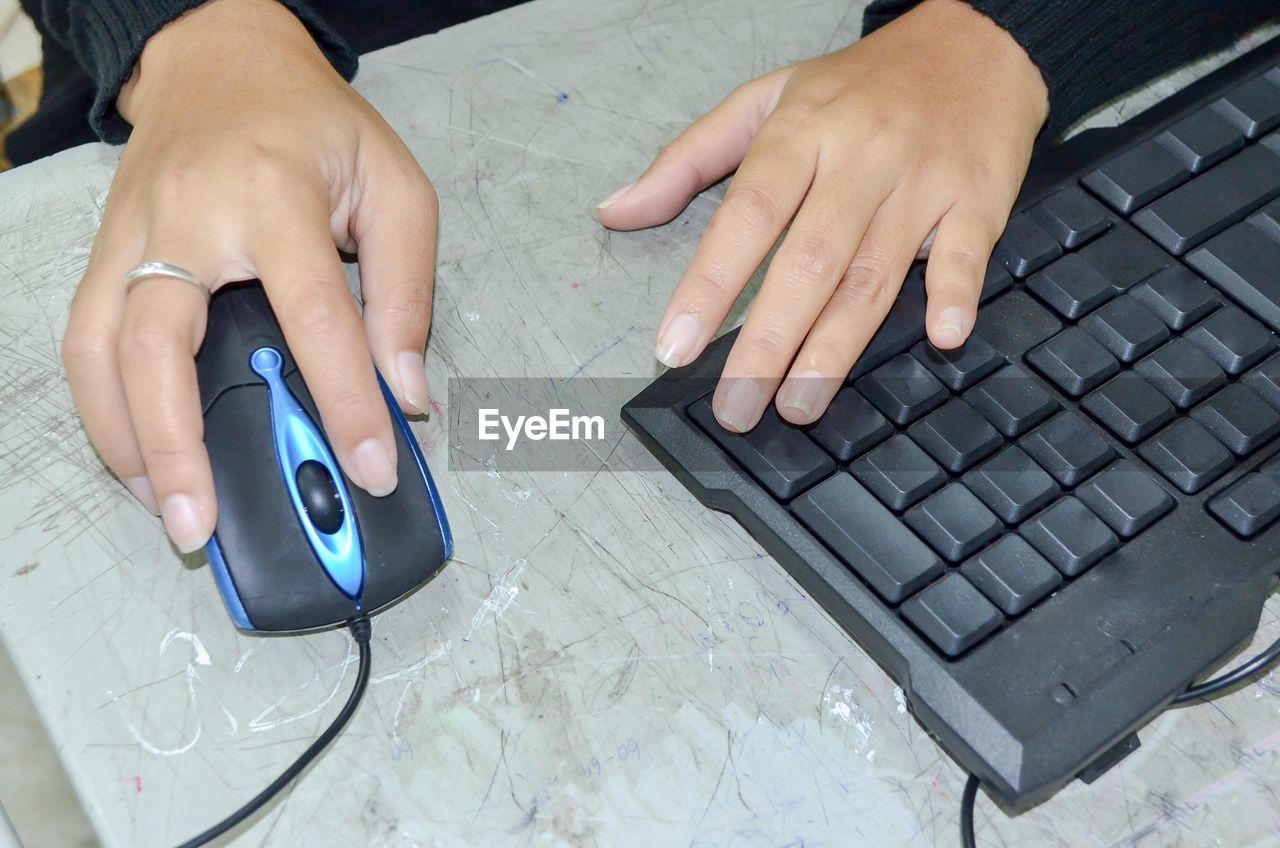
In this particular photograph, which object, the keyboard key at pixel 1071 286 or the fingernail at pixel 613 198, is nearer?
the keyboard key at pixel 1071 286

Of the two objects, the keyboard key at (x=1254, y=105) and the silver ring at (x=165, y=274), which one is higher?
the keyboard key at (x=1254, y=105)

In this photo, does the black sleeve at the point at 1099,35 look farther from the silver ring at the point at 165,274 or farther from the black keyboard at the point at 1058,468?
the silver ring at the point at 165,274

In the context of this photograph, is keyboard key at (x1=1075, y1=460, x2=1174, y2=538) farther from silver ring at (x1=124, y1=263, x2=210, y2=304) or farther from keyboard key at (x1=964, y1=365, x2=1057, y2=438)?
silver ring at (x1=124, y1=263, x2=210, y2=304)

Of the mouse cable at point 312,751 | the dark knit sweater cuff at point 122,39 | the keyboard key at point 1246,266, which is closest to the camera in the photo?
the mouse cable at point 312,751

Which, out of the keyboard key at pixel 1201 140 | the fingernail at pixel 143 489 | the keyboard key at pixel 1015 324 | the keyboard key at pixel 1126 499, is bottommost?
the fingernail at pixel 143 489

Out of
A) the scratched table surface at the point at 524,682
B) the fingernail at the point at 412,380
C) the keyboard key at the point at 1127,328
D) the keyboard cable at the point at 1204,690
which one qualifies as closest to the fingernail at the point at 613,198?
the scratched table surface at the point at 524,682

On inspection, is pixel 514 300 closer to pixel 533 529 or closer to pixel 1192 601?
pixel 533 529

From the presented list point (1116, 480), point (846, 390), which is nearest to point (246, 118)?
point (846, 390)

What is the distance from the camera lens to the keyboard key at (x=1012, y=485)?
1.55ft

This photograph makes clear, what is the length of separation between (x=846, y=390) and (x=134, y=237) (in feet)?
1.18

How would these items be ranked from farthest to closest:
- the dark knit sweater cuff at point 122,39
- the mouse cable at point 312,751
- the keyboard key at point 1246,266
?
the dark knit sweater cuff at point 122,39 → the keyboard key at point 1246,266 → the mouse cable at point 312,751

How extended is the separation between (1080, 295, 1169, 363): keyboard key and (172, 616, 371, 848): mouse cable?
0.37 meters

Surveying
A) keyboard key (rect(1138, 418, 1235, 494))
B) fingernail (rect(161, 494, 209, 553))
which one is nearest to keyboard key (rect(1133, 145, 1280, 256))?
keyboard key (rect(1138, 418, 1235, 494))

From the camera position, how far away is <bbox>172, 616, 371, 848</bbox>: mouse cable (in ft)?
1.43
